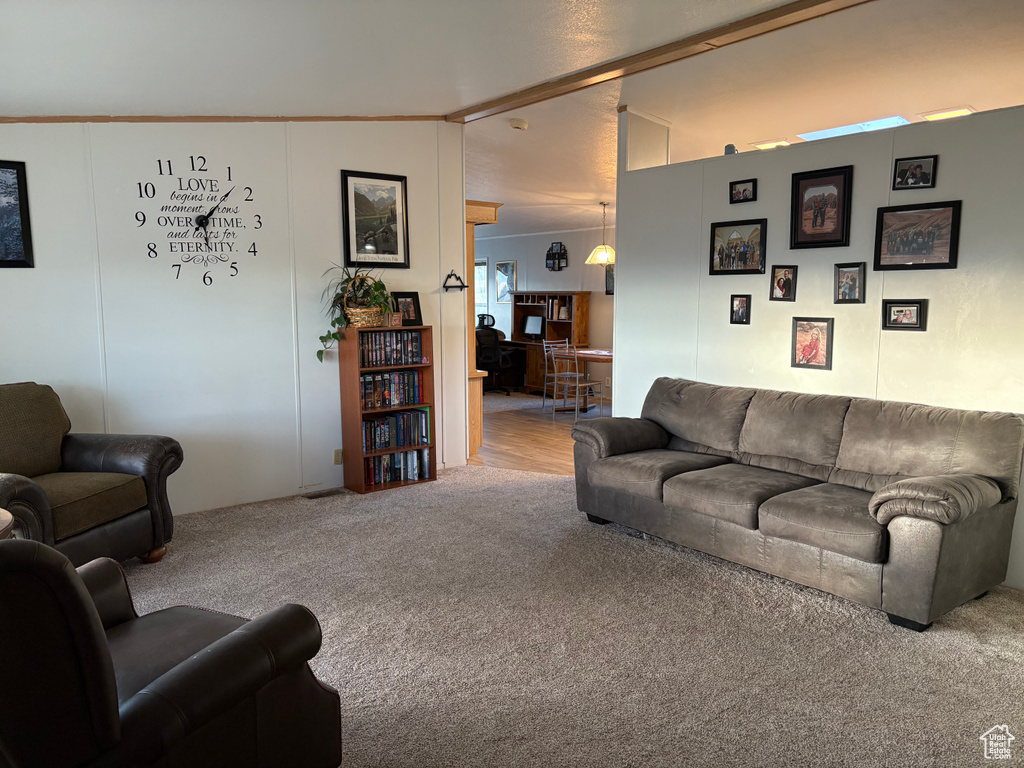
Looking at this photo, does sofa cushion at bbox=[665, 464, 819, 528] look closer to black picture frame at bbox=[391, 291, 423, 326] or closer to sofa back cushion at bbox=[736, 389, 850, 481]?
sofa back cushion at bbox=[736, 389, 850, 481]

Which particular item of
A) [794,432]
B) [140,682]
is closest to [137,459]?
[140,682]

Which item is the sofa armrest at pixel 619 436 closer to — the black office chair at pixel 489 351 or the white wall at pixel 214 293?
the white wall at pixel 214 293

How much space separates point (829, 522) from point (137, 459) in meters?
3.40

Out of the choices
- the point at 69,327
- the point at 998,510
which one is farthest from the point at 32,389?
the point at 998,510

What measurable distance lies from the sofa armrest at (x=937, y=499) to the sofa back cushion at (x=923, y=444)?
167 mm

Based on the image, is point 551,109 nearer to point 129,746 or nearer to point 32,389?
point 32,389

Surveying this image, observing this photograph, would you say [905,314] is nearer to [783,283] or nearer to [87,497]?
[783,283]

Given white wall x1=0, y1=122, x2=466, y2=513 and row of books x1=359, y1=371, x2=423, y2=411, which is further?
row of books x1=359, y1=371, x2=423, y2=411

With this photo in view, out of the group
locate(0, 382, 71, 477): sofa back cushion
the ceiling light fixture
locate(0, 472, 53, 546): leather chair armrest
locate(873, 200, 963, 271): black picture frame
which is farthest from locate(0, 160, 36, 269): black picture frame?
the ceiling light fixture

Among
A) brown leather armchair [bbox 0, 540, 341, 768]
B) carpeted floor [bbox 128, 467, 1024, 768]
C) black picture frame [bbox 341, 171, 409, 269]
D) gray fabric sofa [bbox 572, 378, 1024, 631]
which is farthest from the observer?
black picture frame [bbox 341, 171, 409, 269]

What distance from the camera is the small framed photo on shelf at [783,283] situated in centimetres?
421

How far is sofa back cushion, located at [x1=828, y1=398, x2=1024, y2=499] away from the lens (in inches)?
126

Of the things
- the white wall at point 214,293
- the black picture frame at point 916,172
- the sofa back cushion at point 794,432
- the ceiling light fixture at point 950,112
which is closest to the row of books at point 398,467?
the white wall at point 214,293

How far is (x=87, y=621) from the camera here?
134 cm
